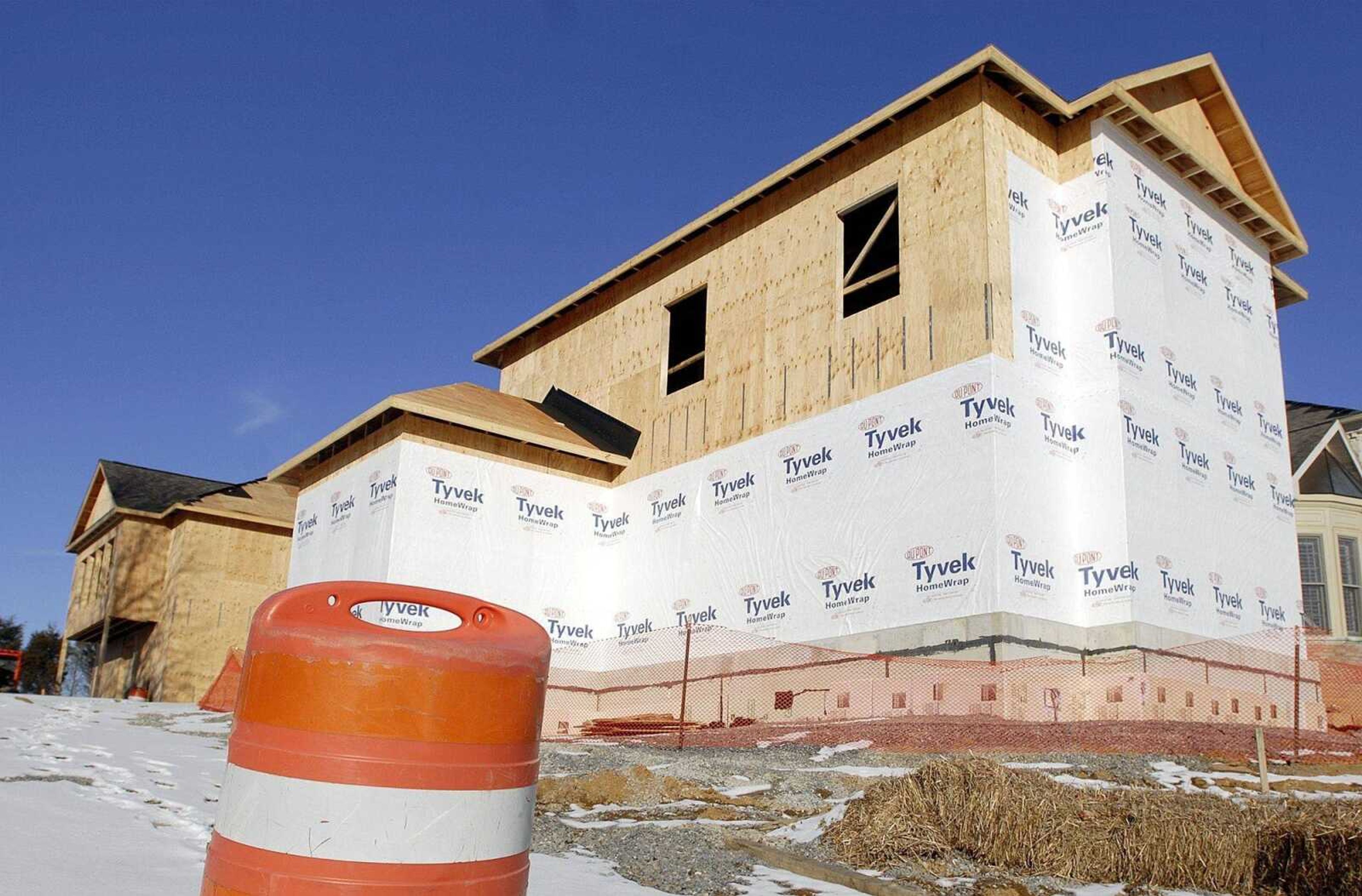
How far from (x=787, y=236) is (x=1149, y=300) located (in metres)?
6.38

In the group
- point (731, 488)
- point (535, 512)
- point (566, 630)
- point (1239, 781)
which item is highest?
point (731, 488)

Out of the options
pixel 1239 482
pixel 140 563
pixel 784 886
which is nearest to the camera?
pixel 784 886

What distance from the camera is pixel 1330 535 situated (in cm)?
2550

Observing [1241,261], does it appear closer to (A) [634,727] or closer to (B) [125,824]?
(A) [634,727]

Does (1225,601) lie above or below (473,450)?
below

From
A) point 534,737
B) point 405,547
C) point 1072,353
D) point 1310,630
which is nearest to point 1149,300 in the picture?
point 1072,353

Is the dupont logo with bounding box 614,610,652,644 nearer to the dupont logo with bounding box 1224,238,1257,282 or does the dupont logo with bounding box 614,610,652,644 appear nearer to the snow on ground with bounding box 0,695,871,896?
the snow on ground with bounding box 0,695,871,896

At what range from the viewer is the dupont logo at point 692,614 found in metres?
20.4

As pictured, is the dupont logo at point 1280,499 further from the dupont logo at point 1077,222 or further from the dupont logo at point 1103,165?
the dupont logo at point 1103,165

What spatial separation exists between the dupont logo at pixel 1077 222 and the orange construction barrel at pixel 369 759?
17.0 metres

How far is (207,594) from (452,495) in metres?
13.3

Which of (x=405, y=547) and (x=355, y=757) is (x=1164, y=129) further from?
(x=355, y=757)

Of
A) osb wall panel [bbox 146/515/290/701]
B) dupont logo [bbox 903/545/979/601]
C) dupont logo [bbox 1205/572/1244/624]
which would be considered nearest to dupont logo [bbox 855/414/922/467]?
dupont logo [bbox 903/545/979/601]

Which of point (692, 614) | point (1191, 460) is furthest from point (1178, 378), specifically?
point (692, 614)
